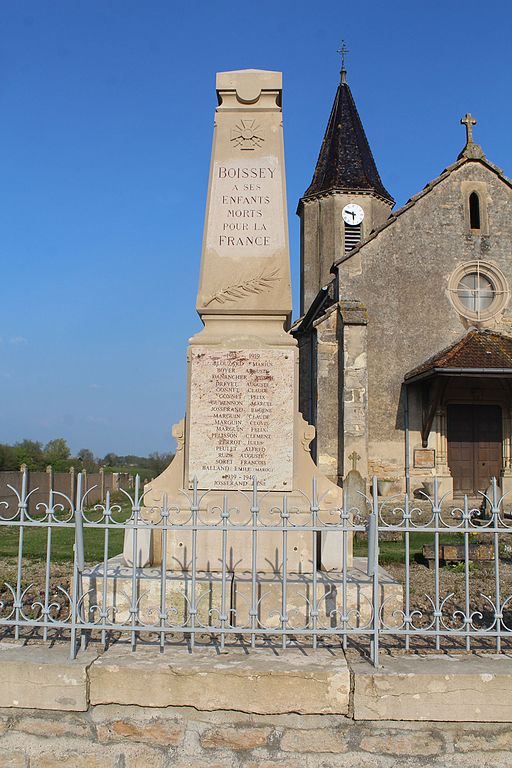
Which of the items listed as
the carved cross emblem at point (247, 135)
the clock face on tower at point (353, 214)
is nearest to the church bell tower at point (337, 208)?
the clock face on tower at point (353, 214)

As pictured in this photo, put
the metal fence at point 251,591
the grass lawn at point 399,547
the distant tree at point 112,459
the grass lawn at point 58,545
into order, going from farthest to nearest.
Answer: the distant tree at point 112,459 → the grass lawn at point 58,545 → the grass lawn at point 399,547 → the metal fence at point 251,591

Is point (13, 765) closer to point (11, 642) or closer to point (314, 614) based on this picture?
point (11, 642)

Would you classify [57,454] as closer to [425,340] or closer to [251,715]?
[425,340]

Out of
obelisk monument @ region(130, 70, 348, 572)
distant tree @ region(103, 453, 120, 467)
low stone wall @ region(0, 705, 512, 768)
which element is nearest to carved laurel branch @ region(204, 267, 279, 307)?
obelisk monument @ region(130, 70, 348, 572)

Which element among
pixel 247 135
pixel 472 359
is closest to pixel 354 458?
pixel 472 359

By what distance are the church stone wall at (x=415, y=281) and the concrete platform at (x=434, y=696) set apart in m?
13.2

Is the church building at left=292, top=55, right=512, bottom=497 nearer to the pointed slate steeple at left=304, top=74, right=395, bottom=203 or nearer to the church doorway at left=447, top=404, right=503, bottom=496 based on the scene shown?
the church doorway at left=447, top=404, right=503, bottom=496

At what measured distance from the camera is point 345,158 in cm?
2625

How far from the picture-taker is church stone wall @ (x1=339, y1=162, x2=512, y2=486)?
16.9 m

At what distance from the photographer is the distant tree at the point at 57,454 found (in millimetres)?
30872

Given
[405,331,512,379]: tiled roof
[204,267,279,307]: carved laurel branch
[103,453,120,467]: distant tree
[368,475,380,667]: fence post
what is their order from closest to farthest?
[368,475,380,667]: fence post
[204,267,279,307]: carved laurel branch
[405,331,512,379]: tiled roof
[103,453,120,467]: distant tree

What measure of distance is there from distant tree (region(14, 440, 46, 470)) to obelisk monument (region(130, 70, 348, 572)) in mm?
23585

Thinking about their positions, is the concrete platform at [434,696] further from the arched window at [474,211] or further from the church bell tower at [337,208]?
the church bell tower at [337,208]

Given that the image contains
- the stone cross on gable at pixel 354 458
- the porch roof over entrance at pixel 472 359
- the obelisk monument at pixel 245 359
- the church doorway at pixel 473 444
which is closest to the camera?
the obelisk monument at pixel 245 359
